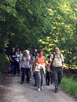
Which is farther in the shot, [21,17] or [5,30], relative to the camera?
[5,30]

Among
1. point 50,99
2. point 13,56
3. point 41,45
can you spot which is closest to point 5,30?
point 41,45

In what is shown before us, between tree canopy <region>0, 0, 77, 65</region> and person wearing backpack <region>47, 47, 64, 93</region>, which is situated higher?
tree canopy <region>0, 0, 77, 65</region>

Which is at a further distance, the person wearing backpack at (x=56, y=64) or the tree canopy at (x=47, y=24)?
the tree canopy at (x=47, y=24)

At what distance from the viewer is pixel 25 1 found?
18.1 meters

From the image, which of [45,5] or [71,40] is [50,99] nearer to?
[71,40]

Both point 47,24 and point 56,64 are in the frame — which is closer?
point 56,64

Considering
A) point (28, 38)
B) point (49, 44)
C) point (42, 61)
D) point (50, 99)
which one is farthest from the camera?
point (28, 38)

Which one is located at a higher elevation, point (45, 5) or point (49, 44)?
point (45, 5)

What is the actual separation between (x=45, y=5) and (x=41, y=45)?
3848mm

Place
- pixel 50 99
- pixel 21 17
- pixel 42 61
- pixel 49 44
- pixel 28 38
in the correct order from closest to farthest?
1. pixel 50 99
2. pixel 42 61
3. pixel 21 17
4. pixel 49 44
5. pixel 28 38

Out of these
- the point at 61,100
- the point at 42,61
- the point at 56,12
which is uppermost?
the point at 56,12

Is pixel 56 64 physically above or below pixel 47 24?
below

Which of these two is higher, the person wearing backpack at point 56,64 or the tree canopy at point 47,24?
the tree canopy at point 47,24

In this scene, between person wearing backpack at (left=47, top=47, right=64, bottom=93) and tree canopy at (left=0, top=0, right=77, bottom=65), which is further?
tree canopy at (left=0, top=0, right=77, bottom=65)
